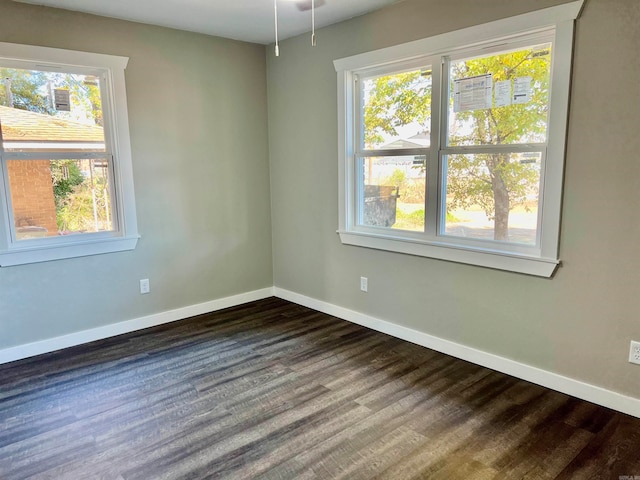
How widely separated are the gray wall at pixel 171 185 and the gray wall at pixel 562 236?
440 millimetres

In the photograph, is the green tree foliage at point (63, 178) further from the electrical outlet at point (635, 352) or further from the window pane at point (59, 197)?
the electrical outlet at point (635, 352)

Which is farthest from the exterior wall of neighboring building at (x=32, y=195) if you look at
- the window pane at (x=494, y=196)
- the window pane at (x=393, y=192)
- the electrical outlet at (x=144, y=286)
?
the window pane at (x=494, y=196)

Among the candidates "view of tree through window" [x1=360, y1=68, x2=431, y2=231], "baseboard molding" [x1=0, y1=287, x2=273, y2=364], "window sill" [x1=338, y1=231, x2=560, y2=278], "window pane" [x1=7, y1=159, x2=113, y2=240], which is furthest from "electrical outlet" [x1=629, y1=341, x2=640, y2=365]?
"window pane" [x1=7, y1=159, x2=113, y2=240]

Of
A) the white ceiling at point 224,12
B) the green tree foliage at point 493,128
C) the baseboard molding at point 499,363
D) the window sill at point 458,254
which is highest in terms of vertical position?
the white ceiling at point 224,12

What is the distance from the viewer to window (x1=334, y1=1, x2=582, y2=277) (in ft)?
8.04

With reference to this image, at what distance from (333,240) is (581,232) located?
1.99 meters

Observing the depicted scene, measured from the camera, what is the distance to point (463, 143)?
9.40 feet

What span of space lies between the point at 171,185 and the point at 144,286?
91 centimetres

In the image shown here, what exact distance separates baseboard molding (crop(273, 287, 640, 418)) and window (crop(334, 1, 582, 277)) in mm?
632

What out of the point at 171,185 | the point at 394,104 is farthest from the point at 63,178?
the point at 394,104

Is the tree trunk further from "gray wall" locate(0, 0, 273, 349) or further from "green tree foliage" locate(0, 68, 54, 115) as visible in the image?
"green tree foliage" locate(0, 68, 54, 115)

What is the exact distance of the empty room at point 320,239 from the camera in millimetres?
2160

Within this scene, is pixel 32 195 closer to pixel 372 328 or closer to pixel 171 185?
pixel 171 185

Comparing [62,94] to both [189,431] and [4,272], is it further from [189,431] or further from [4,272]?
[189,431]
